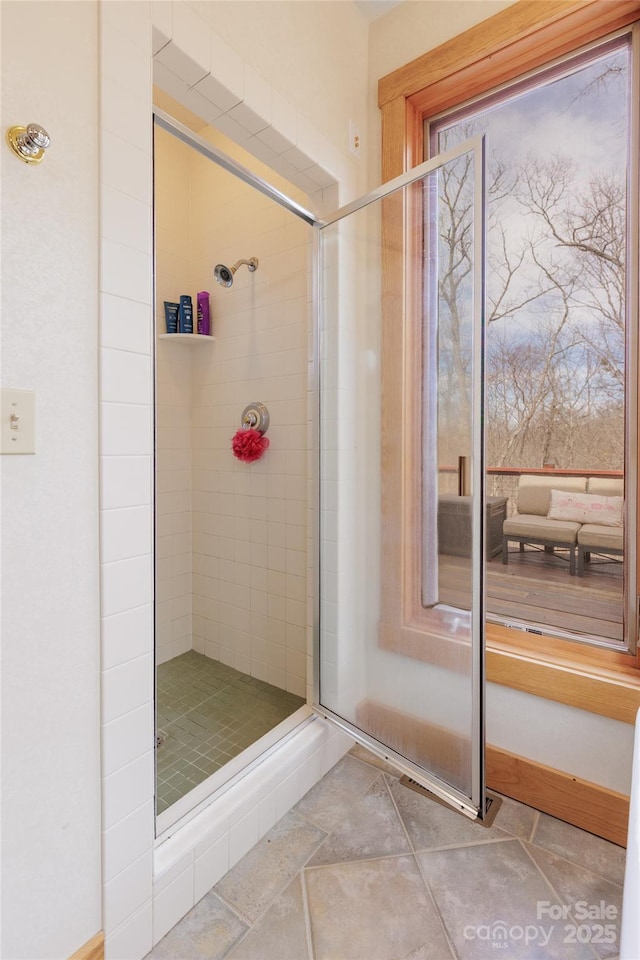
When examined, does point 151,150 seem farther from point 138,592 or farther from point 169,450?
point 169,450

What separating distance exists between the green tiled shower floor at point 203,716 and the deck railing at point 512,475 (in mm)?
1299

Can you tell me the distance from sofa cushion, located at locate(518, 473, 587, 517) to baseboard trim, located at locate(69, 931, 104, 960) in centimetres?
168

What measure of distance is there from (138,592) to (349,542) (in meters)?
0.88

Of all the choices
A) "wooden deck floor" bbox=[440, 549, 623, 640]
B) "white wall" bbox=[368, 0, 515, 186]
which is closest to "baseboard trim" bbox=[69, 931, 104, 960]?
"wooden deck floor" bbox=[440, 549, 623, 640]

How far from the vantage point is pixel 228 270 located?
7.24ft

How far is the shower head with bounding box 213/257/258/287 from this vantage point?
2.17 metres

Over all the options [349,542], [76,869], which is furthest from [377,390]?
[76,869]

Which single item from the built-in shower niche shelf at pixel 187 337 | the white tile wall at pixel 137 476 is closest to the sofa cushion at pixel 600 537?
the white tile wall at pixel 137 476

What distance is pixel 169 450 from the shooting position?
8.25ft

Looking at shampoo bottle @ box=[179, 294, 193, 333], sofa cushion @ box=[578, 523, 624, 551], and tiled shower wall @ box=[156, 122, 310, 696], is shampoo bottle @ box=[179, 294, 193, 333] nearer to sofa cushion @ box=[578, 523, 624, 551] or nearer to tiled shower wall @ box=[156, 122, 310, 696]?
tiled shower wall @ box=[156, 122, 310, 696]

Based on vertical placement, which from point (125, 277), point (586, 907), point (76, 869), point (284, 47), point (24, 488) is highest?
point (284, 47)

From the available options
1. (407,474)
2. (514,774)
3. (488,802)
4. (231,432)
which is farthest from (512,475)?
(231,432)

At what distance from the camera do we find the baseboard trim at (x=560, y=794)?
1396mm

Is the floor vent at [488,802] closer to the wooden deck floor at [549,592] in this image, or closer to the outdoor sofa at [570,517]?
the wooden deck floor at [549,592]
